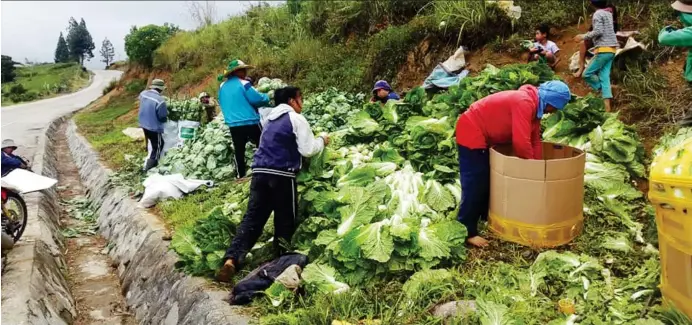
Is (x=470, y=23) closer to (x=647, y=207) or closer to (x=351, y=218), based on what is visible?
(x=647, y=207)

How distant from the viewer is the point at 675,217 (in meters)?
3.00

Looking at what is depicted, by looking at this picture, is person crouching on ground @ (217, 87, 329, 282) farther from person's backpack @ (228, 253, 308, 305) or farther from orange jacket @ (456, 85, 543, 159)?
orange jacket @ (456, 85, 543, 159)

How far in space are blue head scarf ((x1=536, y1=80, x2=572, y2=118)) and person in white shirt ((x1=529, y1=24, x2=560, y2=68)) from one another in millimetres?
3941

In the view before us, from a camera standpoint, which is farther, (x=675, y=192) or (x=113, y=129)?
(x=113, y=129)

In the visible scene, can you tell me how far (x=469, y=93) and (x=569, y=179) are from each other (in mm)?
2190

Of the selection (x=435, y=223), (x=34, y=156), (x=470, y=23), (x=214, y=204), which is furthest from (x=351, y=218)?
(x=34, y=156)

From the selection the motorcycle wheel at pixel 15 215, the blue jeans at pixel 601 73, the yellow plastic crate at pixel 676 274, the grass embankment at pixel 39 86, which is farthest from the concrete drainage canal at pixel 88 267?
the grass embankment at pixel 39 86

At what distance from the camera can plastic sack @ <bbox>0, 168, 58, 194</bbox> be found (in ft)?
20.4

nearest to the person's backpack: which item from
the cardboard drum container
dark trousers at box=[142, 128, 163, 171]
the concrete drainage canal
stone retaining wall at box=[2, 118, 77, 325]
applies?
the cardboard drum container

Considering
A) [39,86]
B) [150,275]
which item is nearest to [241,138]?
[150,275]

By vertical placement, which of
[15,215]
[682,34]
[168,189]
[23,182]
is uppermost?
[682,34]

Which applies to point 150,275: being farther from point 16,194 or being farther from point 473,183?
point 473,183

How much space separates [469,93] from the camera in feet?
20.6

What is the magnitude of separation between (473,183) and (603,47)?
323 centimetres
